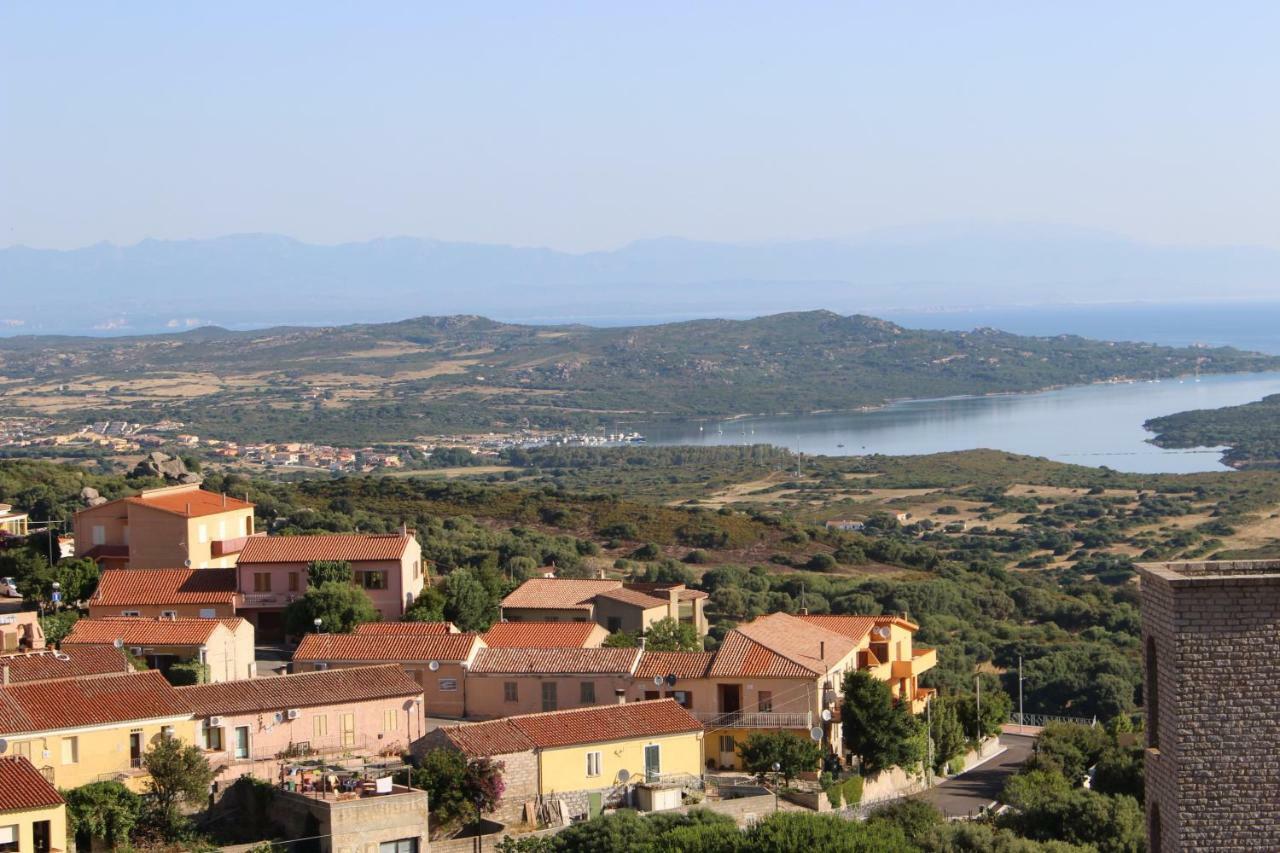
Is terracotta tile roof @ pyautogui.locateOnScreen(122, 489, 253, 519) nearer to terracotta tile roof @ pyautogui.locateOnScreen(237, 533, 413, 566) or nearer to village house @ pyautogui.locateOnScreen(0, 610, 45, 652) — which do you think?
terracotta tile roof @ pyautogui.locateOnScreen(237, 533, 413, 566)

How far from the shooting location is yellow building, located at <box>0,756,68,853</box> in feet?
54.3

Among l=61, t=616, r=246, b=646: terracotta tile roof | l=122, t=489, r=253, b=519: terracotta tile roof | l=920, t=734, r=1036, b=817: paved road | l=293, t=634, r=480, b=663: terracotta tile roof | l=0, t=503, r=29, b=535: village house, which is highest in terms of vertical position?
l=122, t=489, r=253, b=519: terracotta tile roof

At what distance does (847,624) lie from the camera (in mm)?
27234

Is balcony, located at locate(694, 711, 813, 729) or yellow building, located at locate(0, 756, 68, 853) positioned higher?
yellow building, located at locate(0, 756, 68, 853)

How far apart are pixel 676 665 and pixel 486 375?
14313cm

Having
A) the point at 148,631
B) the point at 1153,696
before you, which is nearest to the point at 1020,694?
the point at 148,631

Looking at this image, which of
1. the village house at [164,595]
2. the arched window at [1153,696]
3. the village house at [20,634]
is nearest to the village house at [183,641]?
the village house at [20,634]

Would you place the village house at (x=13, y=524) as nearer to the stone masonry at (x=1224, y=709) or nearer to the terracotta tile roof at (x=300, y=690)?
the terracotta tile roof at (x=300, y=690)

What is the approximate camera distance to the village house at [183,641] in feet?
78.4

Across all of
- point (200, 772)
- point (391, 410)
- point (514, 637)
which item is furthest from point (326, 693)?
point (391, 410)

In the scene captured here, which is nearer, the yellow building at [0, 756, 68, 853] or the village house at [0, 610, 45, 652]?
the yellow building at [0, 756, 68, 853]

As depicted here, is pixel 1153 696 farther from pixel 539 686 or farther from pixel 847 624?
pixel 847 624

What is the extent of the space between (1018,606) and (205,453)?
62.5 m

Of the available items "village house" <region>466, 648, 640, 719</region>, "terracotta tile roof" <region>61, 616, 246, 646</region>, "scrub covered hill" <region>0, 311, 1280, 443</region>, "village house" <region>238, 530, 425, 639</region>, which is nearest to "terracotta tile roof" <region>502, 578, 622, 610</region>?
"village house" <region>238, 530, 425, 639</region>
